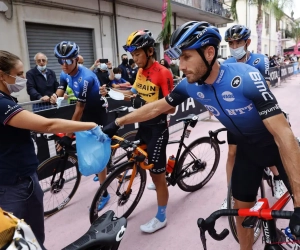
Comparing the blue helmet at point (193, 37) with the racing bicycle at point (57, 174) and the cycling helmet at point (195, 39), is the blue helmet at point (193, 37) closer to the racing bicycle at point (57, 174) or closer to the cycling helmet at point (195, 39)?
the cycling helmet at point (195, 39)

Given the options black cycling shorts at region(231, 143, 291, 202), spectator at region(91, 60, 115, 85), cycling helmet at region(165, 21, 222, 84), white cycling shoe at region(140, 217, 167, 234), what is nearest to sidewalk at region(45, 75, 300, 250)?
white cycling shoe at region(140, 217, 167, 234)

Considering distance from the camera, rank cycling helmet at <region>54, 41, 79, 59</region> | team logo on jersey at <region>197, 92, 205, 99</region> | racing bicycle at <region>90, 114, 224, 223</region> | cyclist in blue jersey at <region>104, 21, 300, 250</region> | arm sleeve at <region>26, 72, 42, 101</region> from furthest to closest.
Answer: arm sleeve at <region>26, 72, 42, 101</region> < cycling helmet at <region>54, 41, 79, 59</region> < racing bicycle at <region>90, 114, 224, 223</region> < team logo on jersey at <region>197, 92, 205, 99</region> < cyclist in blue jersey at <region>104, 21, 300, 250</region>

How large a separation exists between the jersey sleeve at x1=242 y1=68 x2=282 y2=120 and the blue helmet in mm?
323

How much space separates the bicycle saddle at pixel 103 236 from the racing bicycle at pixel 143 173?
1353mm

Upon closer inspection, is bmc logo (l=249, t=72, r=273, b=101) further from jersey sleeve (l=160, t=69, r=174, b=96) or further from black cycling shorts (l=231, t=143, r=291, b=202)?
jersey sleeve (l=160, t=69, r=174, b=96)

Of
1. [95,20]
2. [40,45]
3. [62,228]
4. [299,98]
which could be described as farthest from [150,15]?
[62,228]

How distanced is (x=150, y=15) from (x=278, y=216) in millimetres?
15235

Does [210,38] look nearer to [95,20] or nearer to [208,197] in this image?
[208,197]

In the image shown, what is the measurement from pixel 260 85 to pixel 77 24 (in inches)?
406

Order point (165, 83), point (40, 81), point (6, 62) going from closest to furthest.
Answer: point (6, 62) < point (165, 83) < point (40, 81)

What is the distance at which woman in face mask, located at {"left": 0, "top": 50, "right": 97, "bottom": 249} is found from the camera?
72.4 inches

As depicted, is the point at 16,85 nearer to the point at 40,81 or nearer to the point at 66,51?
the point at 66,51

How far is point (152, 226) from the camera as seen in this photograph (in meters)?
3.02

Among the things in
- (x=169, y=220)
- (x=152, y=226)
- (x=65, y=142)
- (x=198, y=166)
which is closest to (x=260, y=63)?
(x=198, y=166)
